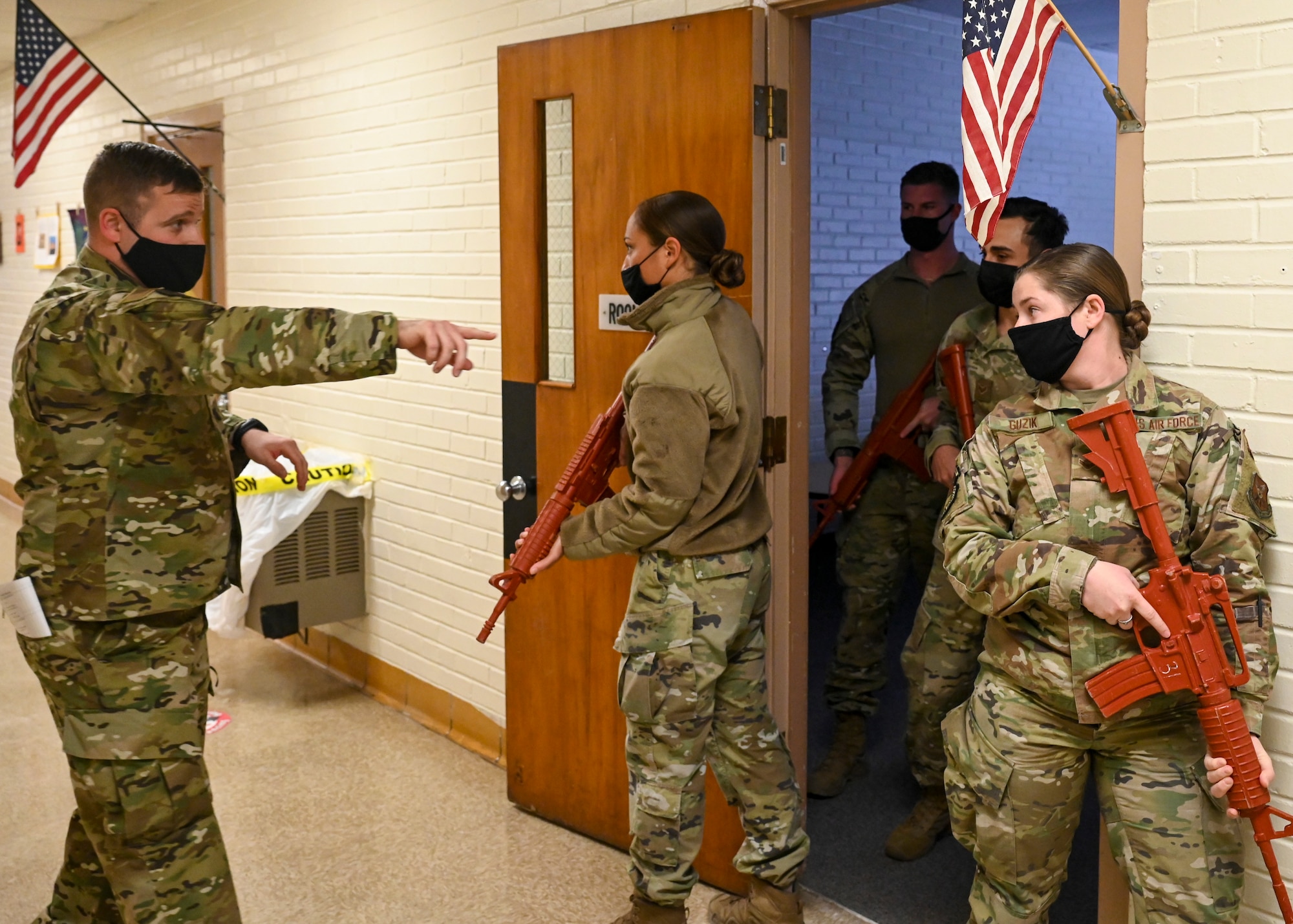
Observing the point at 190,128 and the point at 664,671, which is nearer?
the point at 664,671

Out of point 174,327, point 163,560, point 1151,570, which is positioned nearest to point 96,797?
point 163,560

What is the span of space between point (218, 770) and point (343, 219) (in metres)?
2.13

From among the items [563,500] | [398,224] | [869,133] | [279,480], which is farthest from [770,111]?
[869,133]

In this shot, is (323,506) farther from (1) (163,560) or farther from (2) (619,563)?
(1) (163,560)

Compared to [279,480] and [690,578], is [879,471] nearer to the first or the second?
[690,578]

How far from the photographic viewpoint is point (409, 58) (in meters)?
4.16

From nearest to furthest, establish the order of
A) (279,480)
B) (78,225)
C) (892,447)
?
(892,447), (279,480), (78,225)

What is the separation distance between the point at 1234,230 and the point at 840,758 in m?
2.29

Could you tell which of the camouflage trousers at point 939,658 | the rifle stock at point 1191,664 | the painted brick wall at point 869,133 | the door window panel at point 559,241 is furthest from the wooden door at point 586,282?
the painted brick wall at point 869,133

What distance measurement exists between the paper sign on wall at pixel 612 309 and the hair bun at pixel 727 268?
1.48ft

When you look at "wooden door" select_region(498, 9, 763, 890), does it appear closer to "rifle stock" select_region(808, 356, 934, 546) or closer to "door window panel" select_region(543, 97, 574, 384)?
"door window panel" select_region(543, 97, 574, 384)

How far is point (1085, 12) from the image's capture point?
696cm

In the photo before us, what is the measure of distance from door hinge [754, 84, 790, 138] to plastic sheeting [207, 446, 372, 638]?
2.32m

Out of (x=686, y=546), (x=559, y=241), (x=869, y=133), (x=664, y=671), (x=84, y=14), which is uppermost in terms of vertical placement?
(x=84, y=14)
